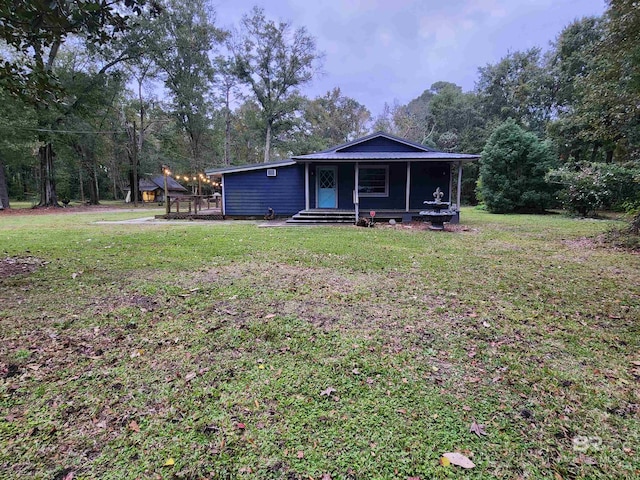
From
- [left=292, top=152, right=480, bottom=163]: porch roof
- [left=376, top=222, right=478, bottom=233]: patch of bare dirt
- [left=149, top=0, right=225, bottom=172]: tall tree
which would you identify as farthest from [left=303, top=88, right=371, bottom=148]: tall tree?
[left=376, top=222, right=478, bottom=233]: patch of bare dirt

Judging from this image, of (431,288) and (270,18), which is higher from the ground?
(270,18)

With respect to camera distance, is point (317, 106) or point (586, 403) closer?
point (586, 403)

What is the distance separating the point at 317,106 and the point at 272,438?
115 feet

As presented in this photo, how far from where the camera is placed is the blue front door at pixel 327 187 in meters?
12.8

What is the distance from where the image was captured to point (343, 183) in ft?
42.2

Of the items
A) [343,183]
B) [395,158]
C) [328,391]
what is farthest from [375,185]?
[328,391]

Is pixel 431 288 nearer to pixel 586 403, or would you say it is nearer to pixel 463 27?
pixel 586 403

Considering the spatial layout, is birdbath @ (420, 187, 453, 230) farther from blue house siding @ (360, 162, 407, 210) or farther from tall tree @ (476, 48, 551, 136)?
tall tree @ (476, 48, 551, 136)

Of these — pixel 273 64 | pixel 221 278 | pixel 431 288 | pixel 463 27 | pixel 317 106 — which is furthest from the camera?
pixel 317 106

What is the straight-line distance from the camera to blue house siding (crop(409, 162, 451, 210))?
12.2 meters

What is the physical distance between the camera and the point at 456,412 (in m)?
1.84

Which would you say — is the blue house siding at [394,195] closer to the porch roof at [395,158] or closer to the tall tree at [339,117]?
the porch roof at [395,158]

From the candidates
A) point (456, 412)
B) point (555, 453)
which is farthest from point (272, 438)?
point (555, 453)

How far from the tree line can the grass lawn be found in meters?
11.6
